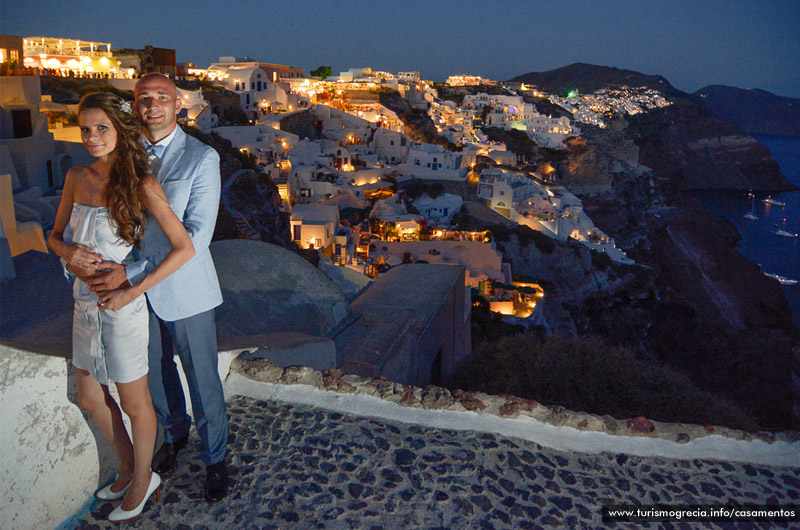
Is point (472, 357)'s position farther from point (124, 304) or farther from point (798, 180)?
point (798, 180)

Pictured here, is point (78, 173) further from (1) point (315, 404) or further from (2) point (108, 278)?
(1) point (315, 404)

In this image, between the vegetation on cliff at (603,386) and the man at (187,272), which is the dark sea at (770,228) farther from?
the man at (187,272)

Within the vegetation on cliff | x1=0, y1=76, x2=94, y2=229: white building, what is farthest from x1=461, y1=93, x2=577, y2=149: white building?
the vegetation on cliff

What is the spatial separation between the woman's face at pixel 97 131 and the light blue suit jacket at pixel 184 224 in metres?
0.22

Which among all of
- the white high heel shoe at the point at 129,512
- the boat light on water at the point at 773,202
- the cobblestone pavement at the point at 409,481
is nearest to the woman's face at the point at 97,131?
the white high heel shoe at the point at 129,512

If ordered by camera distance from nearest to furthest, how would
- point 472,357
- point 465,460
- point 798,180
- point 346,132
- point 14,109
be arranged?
1. point 465,460
2. point 472,357
3. point 14,109
4. point 346,132
5. point 798,180

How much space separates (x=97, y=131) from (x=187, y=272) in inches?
23.4

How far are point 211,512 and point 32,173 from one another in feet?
47.4

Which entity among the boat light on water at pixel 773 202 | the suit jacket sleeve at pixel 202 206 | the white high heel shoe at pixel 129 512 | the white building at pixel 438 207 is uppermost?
the suit jacket sleeve at pixel 202 206

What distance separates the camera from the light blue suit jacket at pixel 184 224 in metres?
2.19

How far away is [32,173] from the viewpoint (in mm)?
13828

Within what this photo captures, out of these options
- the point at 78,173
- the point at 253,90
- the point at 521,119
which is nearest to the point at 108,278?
the point at 78,173

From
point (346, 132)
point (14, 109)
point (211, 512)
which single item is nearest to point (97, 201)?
point (211, 512)

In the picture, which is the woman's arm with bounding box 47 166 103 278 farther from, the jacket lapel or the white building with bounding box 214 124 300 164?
the white building with bounding box 214 124 300 164
